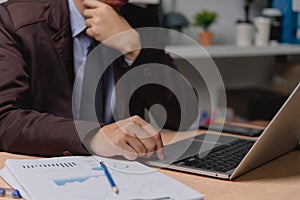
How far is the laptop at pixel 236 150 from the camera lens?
0.88m

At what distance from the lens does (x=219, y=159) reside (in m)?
0.99

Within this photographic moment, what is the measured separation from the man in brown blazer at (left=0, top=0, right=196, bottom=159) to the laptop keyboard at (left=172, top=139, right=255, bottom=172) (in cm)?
13

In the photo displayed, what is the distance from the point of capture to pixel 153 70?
1.52m

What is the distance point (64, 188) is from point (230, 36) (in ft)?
7.68

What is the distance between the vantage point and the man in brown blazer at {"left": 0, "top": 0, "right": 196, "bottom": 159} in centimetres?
107

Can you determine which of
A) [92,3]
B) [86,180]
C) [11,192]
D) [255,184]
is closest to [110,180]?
[86,180]

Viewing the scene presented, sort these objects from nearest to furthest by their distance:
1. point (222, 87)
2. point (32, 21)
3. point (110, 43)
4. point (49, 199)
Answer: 1. point (49, 199)
2. point (32, 21)
3. point (110, 43)
4. point (222, 87)

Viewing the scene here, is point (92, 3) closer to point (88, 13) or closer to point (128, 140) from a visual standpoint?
point (88, 13)

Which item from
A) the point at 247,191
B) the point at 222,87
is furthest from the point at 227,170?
the point at 222,87

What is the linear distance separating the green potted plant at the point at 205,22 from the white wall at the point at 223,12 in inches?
2.9

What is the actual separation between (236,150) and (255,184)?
7.7 inches

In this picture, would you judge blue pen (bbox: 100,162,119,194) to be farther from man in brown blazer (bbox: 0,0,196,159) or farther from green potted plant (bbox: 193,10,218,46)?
green potted plant (bbox: 193,10,218,46)

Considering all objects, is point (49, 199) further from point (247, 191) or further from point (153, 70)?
point (153, 70)

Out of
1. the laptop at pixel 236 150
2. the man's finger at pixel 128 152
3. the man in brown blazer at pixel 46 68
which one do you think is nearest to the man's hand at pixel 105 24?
the man in brown blazer at pixel 46 68
